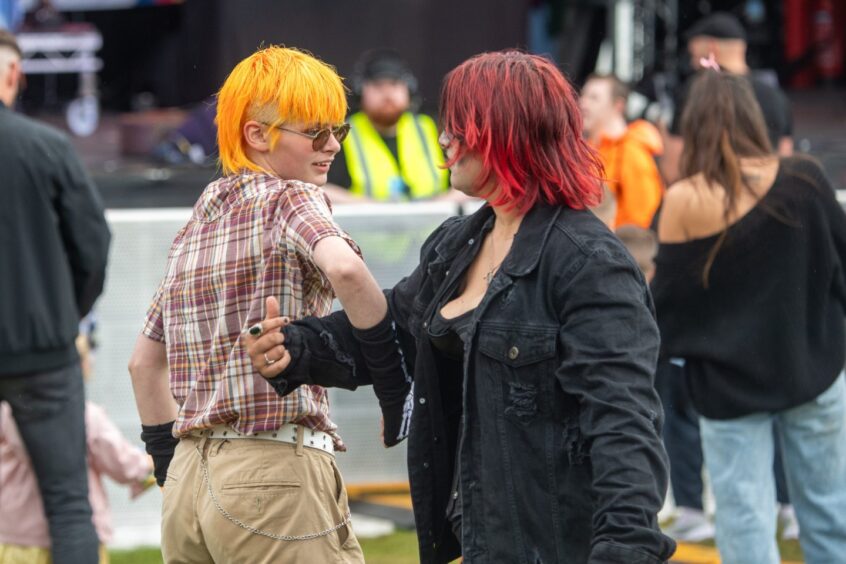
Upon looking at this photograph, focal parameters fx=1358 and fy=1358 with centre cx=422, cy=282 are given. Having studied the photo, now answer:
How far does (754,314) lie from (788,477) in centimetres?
57

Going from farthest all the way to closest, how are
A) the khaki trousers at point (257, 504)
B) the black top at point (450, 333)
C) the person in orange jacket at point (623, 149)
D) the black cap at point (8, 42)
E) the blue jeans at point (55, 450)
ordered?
the person in orange jacket at point (623, 149) < the black cap at point (8, 42) < the blue jeans at point (55, 450) < the khaki trousers at point (257, 504) < the black top at point (450, 333)

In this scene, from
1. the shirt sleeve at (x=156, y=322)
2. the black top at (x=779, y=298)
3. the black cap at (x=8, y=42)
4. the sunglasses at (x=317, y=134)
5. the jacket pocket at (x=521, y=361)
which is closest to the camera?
the jacket pocket at (x=521, y=361)

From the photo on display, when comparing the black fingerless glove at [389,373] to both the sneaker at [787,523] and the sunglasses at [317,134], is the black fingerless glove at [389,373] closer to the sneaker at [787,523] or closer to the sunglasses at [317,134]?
the sunglasses at [317,134]

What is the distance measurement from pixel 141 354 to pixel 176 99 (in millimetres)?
13069

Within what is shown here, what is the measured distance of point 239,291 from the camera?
2.88 metres

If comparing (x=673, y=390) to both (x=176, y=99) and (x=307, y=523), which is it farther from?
(x=176, y=99)

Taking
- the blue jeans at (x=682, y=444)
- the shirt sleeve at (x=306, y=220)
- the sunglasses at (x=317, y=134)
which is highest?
the sunglasses at (x=317, y=134)

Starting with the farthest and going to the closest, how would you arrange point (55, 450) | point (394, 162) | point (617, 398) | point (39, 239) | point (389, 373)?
point (394, 162) → point (39, 239) → point (55, 450) → point (389, 373) → point (617, 398)

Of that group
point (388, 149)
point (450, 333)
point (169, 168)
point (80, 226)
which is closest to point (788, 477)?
point (450, 333)

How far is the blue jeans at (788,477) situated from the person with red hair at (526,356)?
1691 millimetres

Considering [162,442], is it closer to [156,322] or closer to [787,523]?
[156,322]

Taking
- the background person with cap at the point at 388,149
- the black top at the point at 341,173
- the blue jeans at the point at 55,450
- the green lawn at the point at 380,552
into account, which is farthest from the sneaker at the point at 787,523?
the blue jeans at the point at 55,450

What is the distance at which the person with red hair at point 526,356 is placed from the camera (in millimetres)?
2488

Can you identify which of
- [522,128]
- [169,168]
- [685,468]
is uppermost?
[522,128]
